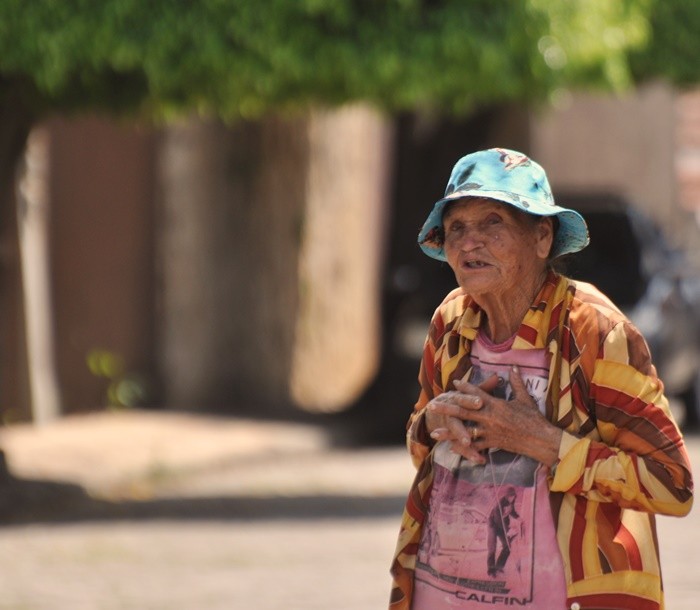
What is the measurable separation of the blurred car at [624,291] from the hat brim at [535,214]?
8.36 m

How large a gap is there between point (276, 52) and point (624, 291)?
5.02 m

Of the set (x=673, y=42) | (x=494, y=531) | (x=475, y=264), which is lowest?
(x=494, y=531)

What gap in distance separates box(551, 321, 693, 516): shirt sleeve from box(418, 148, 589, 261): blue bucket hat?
0.92 feet

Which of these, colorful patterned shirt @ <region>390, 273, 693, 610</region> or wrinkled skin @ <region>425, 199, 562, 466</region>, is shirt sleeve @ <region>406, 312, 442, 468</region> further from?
colorful patterned shirt @ <region>390, 273, 693, 610</region>

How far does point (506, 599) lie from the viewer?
11.1 feet

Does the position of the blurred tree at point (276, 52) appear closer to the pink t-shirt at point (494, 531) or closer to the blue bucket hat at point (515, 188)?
the blue bucket hat at point (515, 188)

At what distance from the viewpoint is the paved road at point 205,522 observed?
7.21 metres

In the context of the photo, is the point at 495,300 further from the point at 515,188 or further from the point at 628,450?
the point at 628,450

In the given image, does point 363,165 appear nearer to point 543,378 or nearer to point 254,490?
point 254,490

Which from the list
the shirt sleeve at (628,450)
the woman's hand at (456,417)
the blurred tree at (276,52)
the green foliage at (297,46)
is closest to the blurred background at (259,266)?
the blurred tree at (276,52)

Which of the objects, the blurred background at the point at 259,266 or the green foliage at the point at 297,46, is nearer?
the green foliage at the point at 297,46

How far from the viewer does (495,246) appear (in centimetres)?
354

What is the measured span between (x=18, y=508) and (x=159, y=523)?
2.75ft

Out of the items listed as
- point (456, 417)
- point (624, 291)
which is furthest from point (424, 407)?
point (624, 291)
